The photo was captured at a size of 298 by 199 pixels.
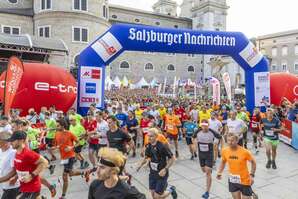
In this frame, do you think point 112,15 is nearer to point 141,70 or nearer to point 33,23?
point 141,70

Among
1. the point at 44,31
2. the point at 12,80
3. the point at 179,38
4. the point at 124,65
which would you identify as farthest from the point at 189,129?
the point at 124,65

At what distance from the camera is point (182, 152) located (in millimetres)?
10859

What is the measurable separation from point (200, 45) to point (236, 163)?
9971mm

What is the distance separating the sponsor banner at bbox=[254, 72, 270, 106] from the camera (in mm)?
15009

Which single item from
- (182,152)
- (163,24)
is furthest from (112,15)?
(182,152)

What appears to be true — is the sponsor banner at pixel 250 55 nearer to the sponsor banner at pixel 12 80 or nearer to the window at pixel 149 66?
the sponsor banner at pixel 12 80

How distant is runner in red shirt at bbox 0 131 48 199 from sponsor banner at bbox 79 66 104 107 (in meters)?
8.15

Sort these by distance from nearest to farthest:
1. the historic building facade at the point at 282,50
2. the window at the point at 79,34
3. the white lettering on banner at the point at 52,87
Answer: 1. the white lettering on banner at the point at 52,87
2. the window at the point at 79,34
3. the historic building facade at the point at 282,50

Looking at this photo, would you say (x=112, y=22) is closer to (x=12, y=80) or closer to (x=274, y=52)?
(x=274, y=52)

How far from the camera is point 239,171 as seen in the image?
5.14 m

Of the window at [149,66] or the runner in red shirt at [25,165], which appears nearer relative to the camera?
the runner in red shirt at [25,165]

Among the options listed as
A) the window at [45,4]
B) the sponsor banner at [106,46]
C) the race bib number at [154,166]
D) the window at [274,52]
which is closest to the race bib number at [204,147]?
the race bib number at [154,166]

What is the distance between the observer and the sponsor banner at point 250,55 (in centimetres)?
1480

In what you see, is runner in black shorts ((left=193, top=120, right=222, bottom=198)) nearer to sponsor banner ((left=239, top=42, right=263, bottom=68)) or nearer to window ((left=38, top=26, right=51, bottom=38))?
sponsor banner ((left=239, top=42, right=263, bottom=68))
